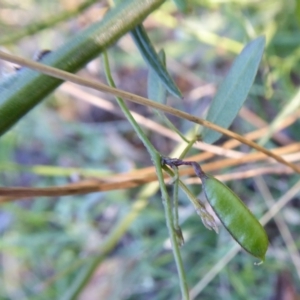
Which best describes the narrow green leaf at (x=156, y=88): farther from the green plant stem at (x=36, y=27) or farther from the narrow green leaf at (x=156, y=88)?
the green plant stem at (x=36, y=27)

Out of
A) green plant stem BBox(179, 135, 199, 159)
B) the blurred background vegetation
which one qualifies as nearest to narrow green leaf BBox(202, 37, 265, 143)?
green plant stem BBox(179, 135, 199, 159)

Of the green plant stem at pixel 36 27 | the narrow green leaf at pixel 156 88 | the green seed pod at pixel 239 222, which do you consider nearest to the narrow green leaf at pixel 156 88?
the narrow green leaf at pixel 156 88

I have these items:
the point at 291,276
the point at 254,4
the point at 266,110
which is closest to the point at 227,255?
the point at 291,276

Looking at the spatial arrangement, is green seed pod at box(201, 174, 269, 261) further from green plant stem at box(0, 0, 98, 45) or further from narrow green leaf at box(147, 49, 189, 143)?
green plant stem at box(0, 0, 98, 45)

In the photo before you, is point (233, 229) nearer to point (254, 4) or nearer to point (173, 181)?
point (173, 181)

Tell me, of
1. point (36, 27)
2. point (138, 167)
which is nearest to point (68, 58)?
point (36, 27)

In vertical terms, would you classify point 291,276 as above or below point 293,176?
below
